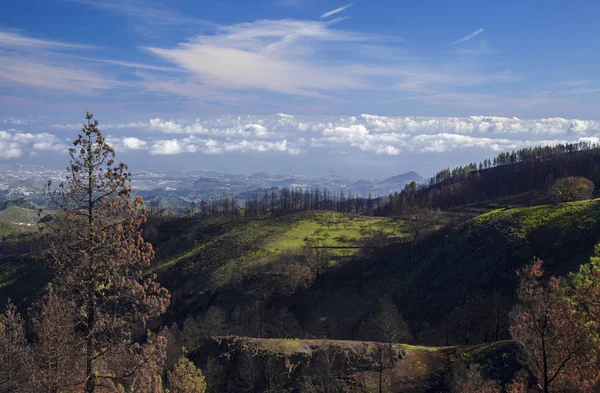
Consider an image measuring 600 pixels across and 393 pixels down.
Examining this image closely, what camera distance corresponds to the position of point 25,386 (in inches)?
493

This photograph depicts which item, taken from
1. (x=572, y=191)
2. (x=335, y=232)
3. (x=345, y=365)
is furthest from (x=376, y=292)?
(x=572, y=191)

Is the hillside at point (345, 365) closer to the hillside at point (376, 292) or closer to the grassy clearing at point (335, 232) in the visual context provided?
the hillside at point (376, 292)

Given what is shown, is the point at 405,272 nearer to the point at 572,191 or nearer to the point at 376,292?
the point at 376,292

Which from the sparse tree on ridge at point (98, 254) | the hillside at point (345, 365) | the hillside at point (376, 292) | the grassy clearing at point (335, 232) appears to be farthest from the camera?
the grassy clearing at point (335, 232)

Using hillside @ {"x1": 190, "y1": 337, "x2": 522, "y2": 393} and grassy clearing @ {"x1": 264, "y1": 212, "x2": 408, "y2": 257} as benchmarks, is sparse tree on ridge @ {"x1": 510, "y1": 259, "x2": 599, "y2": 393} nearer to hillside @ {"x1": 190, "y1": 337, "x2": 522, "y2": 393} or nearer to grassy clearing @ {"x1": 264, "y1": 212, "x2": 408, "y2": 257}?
hillside @ {"x1": 190, "y1": 337, "x2": 522, "y2": 393}

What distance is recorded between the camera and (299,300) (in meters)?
76.8

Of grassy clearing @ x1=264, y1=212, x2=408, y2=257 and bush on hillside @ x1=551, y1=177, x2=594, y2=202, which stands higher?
bush on hillside @ x1=551, y1=177, x2=594, y2=202

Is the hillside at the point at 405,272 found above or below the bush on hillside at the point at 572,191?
below

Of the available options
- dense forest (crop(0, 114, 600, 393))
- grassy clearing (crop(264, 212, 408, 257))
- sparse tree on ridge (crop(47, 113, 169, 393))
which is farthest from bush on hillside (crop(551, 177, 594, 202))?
sparse tree on ridge (crop(47, 113, 169, 393))

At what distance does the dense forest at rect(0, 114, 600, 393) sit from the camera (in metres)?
13.6

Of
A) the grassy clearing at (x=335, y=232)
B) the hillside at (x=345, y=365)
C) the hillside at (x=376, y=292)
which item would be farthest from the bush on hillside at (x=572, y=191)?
the hillside at (x=345, y=365)

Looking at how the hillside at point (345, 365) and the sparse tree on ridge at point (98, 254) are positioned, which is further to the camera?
the hillside at point (345, 365)

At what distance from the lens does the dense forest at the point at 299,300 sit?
534 inches

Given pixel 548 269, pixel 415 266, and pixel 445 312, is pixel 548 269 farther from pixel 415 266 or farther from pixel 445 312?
pixel 415 266
